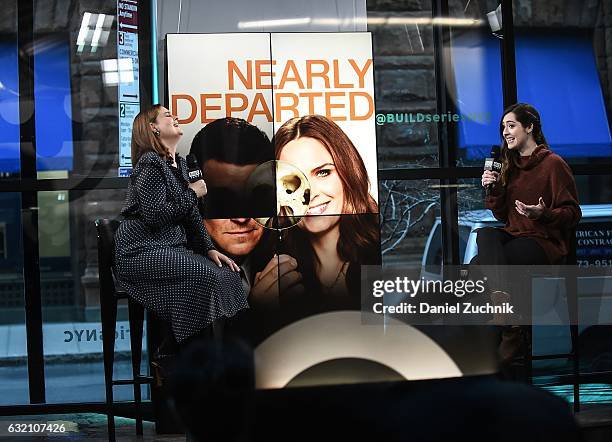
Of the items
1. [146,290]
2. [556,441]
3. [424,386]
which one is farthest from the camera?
[146,290]

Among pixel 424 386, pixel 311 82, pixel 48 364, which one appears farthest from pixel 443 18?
pixel 424 386

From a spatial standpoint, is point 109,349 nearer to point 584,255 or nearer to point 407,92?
point 407,92

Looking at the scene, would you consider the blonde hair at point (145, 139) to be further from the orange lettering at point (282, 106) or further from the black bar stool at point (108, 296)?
the orange lettering at point (282, 106)

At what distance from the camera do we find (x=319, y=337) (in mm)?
2639

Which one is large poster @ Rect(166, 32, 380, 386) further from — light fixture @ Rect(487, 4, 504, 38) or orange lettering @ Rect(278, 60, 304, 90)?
light fixture @ Rect(487, 4, 504, 38)

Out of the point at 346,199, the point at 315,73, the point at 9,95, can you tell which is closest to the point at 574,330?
the point at 346,199

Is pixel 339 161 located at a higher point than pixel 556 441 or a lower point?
higher

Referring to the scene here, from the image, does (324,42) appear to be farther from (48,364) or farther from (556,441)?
(556,441)

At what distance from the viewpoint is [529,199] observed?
438cm

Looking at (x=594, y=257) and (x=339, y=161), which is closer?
(x=339, y=161)

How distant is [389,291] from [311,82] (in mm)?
1969

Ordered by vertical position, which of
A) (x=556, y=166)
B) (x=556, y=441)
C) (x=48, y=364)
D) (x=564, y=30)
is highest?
(x=564, y=30)

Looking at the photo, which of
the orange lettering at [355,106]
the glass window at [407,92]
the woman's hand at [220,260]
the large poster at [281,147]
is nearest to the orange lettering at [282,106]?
the large poster at [281,147]

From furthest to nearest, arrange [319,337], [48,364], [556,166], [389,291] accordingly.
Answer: [48,364]
[556,166]
[389,291]
[319,337]
